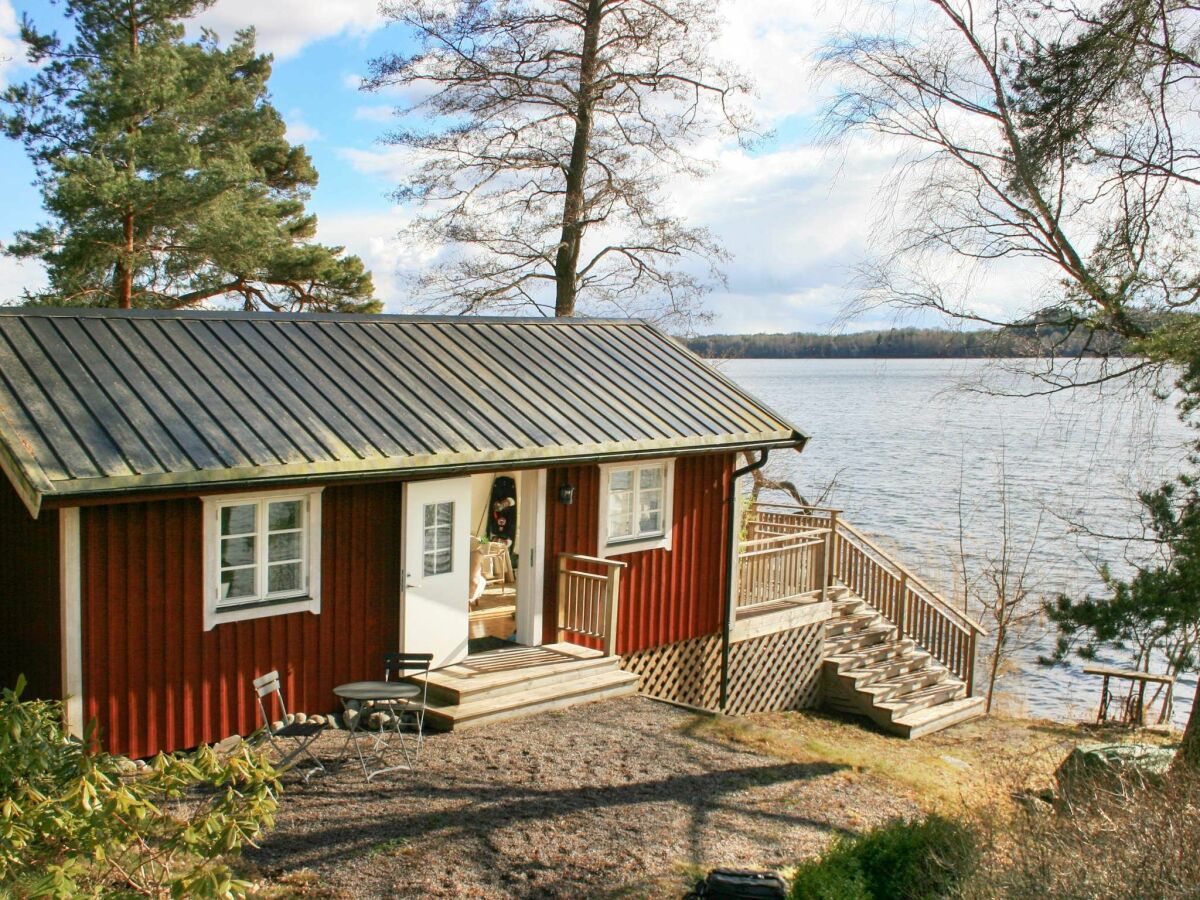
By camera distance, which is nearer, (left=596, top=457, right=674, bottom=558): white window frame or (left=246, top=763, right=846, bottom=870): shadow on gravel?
(left=246, top=763, right=846, bottom=870): shadow on gravel

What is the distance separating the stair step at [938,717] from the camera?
50.9 ft

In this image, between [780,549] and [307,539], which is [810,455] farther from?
[307,539]

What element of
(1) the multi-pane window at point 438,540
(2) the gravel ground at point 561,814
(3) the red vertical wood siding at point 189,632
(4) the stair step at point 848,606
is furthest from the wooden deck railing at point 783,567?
(3) the red vertical wood siding at point 189,632

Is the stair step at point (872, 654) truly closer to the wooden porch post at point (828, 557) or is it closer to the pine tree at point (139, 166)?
the wooden porch post at point (828, 557)

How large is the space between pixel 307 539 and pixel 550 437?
2881 millimetres

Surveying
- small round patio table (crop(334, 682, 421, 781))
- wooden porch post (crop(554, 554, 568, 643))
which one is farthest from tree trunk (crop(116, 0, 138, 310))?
small round patio table (crop(334, 682, 421, 781))

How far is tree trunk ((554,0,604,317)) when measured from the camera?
2144 cm

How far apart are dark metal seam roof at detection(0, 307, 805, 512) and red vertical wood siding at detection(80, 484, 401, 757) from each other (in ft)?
2.03

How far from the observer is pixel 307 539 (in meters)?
10.1

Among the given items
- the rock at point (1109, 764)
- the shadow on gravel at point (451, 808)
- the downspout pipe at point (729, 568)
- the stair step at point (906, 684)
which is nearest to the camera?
the shadow on gravel at point (451, 808)

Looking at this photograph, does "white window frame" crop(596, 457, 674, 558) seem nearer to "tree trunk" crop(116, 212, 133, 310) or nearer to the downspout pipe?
the downspout pipe

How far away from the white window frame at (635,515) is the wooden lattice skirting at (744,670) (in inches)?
54.5

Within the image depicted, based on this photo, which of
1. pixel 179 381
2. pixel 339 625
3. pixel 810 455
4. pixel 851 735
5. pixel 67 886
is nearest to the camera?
pixel 67 886

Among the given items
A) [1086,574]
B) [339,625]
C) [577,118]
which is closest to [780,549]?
[339,625]
